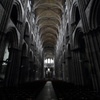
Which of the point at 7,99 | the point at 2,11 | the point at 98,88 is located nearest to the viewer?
the point at 7,99

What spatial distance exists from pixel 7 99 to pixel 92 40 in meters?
6.70

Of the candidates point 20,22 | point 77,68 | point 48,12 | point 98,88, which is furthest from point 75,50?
point 48,12

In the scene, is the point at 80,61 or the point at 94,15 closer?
the point at 94,15

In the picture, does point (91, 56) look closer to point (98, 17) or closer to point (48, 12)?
point (98, 17)

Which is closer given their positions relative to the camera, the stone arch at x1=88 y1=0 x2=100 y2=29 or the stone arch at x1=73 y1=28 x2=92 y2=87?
the stone arch at x1=88 y1=0 x2=100 y2=29

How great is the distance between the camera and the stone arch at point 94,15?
5965 millimetres

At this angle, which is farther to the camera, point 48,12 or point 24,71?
point 48,12

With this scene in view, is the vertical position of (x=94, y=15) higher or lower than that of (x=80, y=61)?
higher

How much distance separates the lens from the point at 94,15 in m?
6.21

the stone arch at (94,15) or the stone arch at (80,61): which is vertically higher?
the stone arch at (94,15)

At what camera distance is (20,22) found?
10836mm

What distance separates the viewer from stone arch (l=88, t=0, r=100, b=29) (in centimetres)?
596

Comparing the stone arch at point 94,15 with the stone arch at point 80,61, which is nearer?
the stone arch at point 94,15

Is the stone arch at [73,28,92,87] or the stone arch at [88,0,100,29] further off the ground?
the stone arch at [88,0,100,29]
